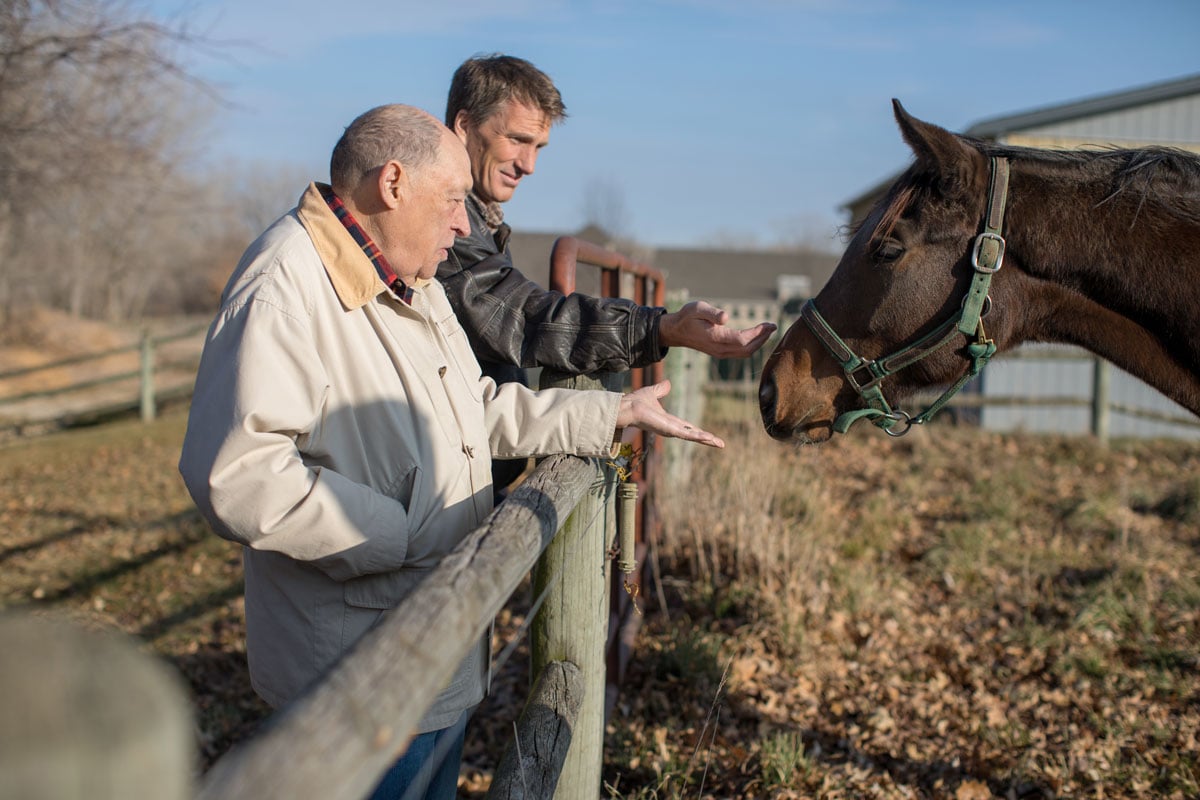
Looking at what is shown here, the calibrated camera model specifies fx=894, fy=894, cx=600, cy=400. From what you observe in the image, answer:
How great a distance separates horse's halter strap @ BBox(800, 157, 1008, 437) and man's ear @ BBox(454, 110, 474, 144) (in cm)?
114

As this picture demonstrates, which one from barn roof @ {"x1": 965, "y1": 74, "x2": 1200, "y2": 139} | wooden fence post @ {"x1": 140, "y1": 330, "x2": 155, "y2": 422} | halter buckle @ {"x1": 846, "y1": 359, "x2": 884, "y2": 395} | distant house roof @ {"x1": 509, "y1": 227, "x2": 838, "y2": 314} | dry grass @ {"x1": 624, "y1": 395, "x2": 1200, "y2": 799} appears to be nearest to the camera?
halter buckle @ {"x1": 846, "y1": 359, "x2": 884, "y2": 395}

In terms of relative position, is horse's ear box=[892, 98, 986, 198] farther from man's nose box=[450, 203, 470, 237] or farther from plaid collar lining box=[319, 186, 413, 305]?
plaid collar lining box=[319, 186, 413, 305]

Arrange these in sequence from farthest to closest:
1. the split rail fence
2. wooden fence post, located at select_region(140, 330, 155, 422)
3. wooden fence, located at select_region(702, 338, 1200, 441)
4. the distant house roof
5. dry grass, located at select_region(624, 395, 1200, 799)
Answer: the distant house roof < wooden fence post, located at select_region(140, 330, 155, 422) < wooden fence, located at select_region(702, 338, 1200, 441) < dry grass, located at select_region(624, 395, 1200, 799) < the split rail fence

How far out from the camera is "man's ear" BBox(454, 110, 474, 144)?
101 inches

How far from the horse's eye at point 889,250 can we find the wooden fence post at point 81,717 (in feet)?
7.79

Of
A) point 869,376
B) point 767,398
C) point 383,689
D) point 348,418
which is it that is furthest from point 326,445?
point 869,376

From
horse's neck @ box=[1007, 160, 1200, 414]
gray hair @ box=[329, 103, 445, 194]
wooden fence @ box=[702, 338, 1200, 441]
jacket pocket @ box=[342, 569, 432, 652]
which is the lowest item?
wooden fence @ box=[702, 338, 1200, 441]

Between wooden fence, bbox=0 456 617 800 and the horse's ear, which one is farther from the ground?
the horse's ear

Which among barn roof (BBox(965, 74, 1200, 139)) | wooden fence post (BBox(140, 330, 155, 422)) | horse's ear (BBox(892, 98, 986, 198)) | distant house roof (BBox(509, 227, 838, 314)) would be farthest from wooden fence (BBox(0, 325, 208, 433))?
distant house roof (BBox(509, 227, 838, 314))

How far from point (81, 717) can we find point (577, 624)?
1782mm

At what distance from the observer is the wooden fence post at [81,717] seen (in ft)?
1.61

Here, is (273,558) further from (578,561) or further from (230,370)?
(578,561)

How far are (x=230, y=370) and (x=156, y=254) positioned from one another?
5091 centimetres

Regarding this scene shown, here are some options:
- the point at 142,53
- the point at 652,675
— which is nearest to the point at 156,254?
the point at 142,53
